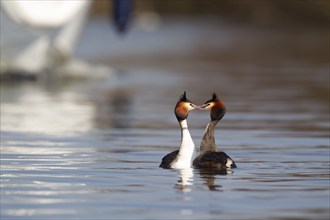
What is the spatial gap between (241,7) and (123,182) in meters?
100

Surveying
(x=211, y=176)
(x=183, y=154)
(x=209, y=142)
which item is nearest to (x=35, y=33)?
(x=209, y=142)

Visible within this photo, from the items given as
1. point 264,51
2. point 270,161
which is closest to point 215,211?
point 270,161

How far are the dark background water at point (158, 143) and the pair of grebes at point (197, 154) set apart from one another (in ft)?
A: 0.52

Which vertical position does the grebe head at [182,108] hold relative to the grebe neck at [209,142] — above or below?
above

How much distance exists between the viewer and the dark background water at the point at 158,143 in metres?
11.9

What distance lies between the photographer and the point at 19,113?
70.8 ft

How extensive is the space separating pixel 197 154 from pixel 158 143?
2993mm

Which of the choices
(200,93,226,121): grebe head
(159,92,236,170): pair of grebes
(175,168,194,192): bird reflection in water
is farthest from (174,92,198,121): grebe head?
(175,168,194,192): bird reflection in water

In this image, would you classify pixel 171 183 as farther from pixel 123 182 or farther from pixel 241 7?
pixel 241 7

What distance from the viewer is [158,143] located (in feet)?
57.2

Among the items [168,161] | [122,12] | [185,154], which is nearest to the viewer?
[185,154]

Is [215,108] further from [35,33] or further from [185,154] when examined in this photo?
[35,33]

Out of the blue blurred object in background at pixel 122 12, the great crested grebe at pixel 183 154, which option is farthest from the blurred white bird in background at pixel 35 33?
the great crested grebe at pixel 183 154

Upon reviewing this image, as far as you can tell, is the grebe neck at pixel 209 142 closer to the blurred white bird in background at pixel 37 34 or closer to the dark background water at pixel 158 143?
the dark background water at pixel 158 143
